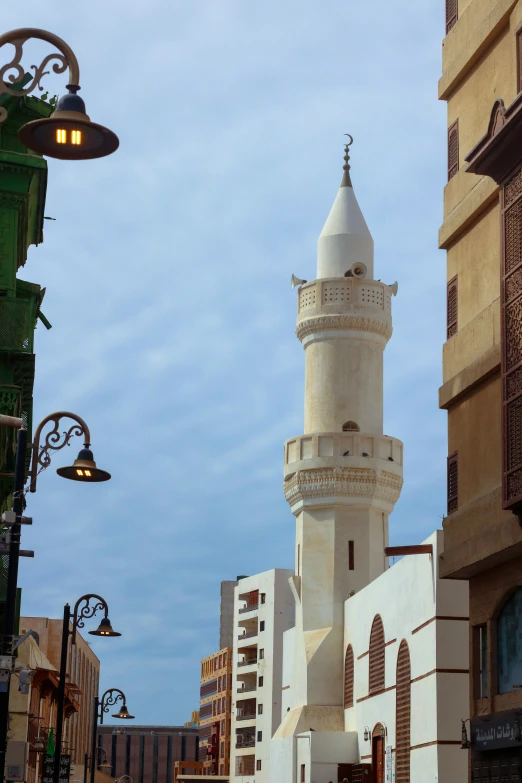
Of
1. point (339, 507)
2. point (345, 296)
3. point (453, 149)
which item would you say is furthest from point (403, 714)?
point (345, 296)

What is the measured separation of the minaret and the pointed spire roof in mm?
57

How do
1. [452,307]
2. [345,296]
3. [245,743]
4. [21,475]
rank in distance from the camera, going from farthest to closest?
[245,743], [345,296], [452,307], [21,475]

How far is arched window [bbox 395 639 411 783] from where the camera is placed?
3312 centimetres

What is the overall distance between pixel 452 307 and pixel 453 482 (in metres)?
3.59

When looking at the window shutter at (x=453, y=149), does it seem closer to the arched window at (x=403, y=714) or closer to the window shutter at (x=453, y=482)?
the window shutter at (x=453, y=482)

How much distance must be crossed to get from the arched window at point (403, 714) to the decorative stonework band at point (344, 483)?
35.9 feet

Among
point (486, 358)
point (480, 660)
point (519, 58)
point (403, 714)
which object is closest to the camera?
point (519, 58)

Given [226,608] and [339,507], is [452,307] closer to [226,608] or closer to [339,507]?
[339,507]

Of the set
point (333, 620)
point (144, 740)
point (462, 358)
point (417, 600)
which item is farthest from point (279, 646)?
point (144, 740)

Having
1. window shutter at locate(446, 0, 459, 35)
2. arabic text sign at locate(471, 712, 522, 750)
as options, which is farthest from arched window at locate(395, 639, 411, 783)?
window shutter at locate(446, 0, 459, 35)

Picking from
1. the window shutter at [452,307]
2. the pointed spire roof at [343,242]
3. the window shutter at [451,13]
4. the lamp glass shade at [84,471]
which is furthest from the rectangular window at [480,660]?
the pointed spire roof at [343,242]

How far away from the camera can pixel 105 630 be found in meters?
28.7

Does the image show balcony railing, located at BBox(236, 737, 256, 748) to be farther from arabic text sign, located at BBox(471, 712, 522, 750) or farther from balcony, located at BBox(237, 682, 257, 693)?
arabic text sign, located at BBox(471, 712, 522, 750)

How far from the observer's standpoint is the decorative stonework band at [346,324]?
4578cm
